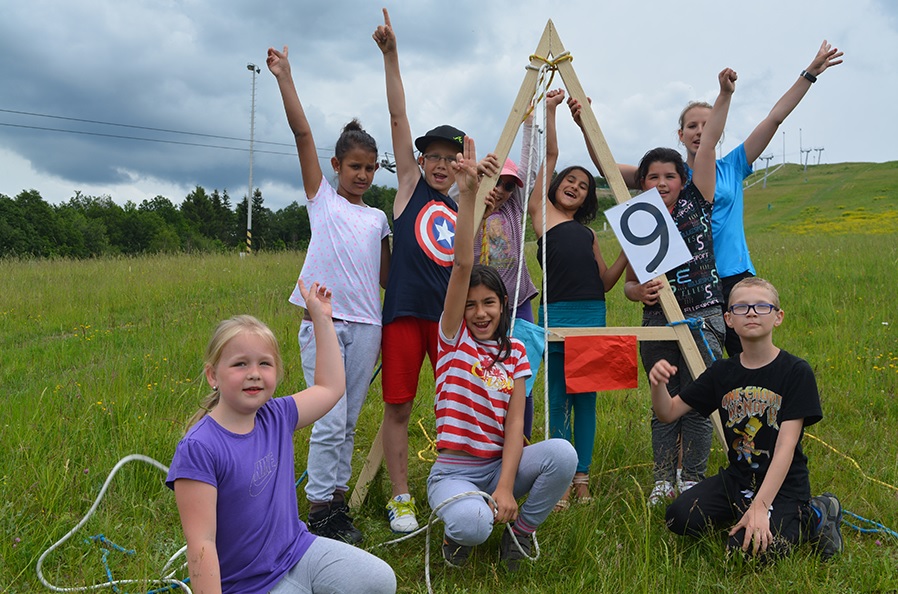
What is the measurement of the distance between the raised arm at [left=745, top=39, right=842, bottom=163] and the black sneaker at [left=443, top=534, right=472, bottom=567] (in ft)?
9.11

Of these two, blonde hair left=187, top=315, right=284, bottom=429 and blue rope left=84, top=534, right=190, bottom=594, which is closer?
blonde hair left=187, top=315, right=284, bottom=429

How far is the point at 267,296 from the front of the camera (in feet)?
31.5

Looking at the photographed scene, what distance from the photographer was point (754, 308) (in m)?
3.02

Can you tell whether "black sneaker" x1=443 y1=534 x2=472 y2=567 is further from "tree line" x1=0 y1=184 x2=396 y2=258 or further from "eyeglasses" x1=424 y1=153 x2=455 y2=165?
"tree line" x1=0 y1=184 x2=396 y2=258

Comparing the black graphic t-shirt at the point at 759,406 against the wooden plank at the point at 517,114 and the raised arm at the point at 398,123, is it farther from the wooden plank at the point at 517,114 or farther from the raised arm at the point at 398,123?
the raised arm at the point at 398,123

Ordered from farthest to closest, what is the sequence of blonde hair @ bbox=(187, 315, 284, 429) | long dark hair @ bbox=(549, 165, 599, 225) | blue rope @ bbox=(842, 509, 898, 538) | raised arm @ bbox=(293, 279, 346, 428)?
1. long dark hair @ bbox=(549, 165, 599, 225)
2. blue rope @ bbox=(842, 509, 898, 538)
3. raised arm @ bbox=(293, 279, 346, 428)
4. blonde hair @ bbox=(187, 315, 284, 429)

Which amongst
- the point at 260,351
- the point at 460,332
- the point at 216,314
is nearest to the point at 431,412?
the point at 460,332

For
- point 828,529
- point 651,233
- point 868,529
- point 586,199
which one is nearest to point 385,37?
point 586,199

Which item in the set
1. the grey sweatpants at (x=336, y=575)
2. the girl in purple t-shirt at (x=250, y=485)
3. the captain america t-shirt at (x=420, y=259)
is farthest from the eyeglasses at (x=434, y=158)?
the grey sweatpants at (x=336, y=575)

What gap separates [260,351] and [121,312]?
723cm

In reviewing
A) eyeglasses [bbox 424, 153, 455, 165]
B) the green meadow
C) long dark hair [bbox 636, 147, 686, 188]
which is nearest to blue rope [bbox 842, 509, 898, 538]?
the green meadow

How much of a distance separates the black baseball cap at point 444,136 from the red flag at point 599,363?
1257 mm

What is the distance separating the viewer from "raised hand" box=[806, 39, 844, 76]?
141 inches

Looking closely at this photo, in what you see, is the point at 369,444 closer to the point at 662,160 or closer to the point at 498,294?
the point at 498,294
